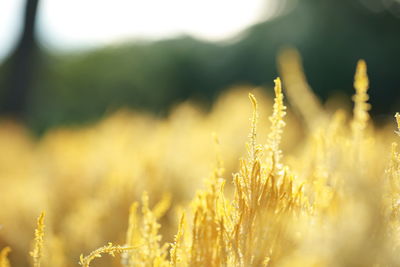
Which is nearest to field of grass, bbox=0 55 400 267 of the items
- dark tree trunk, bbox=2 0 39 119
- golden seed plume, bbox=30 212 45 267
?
golden seed plume, bbox=30 212 45 267

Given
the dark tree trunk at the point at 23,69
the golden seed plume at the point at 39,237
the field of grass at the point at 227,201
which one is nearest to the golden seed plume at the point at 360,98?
the field of grass at the point at 227,201

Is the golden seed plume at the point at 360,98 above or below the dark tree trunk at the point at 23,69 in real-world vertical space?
below

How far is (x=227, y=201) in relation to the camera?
1102 mm

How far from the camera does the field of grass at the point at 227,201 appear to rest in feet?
2.97

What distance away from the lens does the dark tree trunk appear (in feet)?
22.4

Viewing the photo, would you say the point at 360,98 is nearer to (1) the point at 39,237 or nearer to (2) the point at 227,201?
(2) the point at 227,201

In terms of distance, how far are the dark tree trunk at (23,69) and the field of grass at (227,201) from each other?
3913mm

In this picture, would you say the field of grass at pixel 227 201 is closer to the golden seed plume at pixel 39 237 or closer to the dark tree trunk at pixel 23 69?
the golden seed plume at pixel 39 237

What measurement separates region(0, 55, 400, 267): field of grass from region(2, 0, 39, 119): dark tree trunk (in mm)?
3913

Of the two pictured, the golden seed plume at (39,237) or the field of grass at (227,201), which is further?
the golden seed plume at (39,237)

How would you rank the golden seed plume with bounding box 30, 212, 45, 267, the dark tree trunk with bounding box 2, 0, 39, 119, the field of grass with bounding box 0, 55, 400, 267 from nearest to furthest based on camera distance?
the field of grass with bounding box 0, 55, 400, 267, the golden seed plume with bounding box 30, 212, 45, 267, the dark tree trunk with bounding box 2, 0, 39, 119

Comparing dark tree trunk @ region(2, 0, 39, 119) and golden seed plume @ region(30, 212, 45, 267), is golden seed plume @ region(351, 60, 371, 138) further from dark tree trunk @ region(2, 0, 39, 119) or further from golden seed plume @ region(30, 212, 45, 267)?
dark tree trunk @ region(2, 0, 39, 119)

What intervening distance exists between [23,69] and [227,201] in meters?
6.58

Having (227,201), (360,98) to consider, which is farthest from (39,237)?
(360,98)
